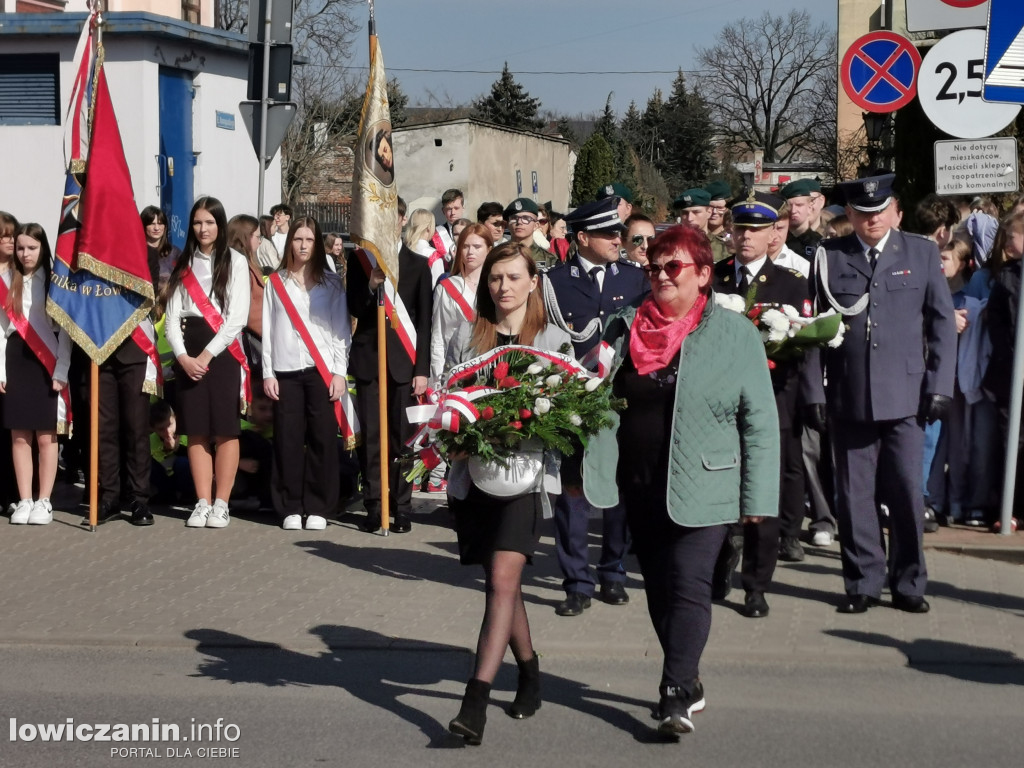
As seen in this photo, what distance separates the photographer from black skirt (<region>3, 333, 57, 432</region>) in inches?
405

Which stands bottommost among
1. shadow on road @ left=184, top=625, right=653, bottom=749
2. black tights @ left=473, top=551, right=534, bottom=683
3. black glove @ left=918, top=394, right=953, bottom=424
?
shadow on road @ left=184, top=625, right=653, bottom=749

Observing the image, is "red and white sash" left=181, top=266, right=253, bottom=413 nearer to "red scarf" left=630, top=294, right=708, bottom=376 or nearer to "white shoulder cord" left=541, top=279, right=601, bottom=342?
"white shoulder cord" left=541, top=279, right=601, bottom=342

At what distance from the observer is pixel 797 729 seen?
5875 mm

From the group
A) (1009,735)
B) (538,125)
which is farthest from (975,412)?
(538,125)

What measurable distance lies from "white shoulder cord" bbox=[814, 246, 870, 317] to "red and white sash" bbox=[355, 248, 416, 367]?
310cm

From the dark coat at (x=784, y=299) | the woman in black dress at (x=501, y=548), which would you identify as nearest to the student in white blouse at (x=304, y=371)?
the dark coat at (x=784, y=299)

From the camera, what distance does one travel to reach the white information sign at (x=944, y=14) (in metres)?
13.0

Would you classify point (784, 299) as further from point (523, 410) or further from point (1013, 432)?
point (523, 410)

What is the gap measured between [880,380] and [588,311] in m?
1.52

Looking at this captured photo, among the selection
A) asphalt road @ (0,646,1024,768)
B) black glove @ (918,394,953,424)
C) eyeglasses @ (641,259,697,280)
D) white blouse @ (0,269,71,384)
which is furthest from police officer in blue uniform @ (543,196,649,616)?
white blouse @ (0,269,71,384)

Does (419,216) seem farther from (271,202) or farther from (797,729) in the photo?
(271,202)

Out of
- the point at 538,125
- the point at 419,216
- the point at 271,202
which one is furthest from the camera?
the point at 538,125

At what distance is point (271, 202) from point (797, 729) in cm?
1678

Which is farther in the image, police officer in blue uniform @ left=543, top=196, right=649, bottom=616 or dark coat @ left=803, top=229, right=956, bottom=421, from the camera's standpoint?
police officer in blue uniform @ left=543, top=196, right=649, bottom=616
